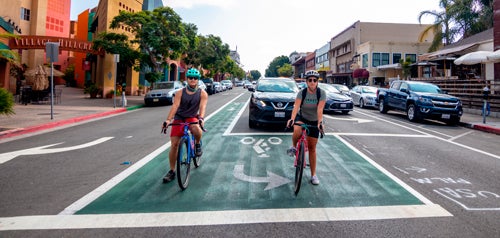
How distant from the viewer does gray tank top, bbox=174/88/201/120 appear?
203 inches

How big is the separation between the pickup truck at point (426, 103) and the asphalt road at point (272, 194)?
3746 mm

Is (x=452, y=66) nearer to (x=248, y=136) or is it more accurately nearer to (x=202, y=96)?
(x=248, y=136)

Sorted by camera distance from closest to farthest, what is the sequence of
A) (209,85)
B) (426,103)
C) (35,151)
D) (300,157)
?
(300,157), (35,151), (426,103), (209,85)

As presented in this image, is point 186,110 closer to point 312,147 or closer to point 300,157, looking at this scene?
point 300,157

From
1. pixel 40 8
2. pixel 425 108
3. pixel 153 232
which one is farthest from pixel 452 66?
pixel 40 8

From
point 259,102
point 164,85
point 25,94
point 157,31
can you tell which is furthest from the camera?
point 157,31

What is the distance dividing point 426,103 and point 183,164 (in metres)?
12.0

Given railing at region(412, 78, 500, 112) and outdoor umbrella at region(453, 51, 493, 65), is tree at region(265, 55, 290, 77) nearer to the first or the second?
railing at region(412, 78, 500, 112)

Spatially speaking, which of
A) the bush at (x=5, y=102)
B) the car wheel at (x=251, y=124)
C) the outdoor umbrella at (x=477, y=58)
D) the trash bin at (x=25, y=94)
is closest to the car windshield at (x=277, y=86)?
the car wheel at (x=251, y=124)

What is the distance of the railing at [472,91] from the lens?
16438 mm

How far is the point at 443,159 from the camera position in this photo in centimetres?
715

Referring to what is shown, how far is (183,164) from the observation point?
15.8 ft

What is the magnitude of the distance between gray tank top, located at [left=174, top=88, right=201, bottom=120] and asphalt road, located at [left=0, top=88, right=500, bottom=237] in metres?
1.12

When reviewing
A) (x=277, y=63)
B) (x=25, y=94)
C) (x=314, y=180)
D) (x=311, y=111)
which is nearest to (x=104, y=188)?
(x=314, y=180)
